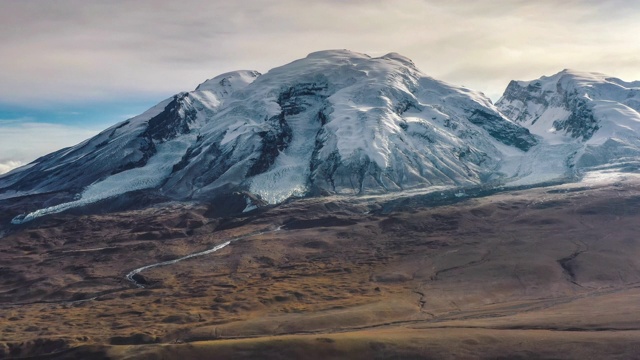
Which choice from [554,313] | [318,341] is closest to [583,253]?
[554,313]

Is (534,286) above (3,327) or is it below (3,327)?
below

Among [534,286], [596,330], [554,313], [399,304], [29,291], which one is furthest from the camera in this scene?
[29,291]

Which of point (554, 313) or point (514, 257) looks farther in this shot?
point (514, 257)

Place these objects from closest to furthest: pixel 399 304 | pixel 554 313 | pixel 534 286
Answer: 1. pixel 554 313
2. pixel 399 304
3. pixel 534 286

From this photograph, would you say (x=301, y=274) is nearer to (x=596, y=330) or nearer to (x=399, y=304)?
(x=399, y=304)

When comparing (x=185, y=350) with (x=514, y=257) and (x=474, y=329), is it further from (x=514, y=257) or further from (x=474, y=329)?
(x=514, y=257)

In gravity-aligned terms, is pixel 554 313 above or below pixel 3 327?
below

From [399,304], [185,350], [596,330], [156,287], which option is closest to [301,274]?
[156,287]

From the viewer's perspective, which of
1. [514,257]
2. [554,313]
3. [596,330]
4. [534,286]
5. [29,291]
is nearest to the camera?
[596,330]

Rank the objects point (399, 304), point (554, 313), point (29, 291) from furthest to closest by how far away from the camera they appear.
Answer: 1. point (29, 291)
2. point (399, 304)
3. point (554, 313)
